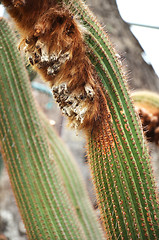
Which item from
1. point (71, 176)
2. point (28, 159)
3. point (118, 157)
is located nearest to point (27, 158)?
point (28, 159)

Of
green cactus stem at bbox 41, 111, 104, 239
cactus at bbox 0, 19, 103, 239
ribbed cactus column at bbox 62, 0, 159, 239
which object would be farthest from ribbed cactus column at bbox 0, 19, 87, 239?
green cactus stem at bbox 41, 111, 104, 239

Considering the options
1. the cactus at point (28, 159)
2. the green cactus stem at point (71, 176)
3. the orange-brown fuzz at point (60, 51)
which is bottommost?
the green cactus stem at point (71, 176)

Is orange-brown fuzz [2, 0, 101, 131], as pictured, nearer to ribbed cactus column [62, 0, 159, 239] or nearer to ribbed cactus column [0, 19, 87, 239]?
ribbed cactus column [62, 0, 159, 239]

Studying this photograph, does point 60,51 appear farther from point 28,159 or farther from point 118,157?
point 28,159

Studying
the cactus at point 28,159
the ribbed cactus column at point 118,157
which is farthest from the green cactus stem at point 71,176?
the ribbed cactus column at point 118,157

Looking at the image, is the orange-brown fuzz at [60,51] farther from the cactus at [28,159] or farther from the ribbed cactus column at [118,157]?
the cactus at [28,159]

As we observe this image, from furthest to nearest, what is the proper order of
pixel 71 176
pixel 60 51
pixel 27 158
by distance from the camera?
pixel 71 176 < pixel 27 158 < pixel 60 51
